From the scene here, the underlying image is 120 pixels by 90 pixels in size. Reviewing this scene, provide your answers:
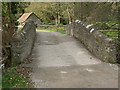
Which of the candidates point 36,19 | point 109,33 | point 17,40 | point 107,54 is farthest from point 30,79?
point 36,19

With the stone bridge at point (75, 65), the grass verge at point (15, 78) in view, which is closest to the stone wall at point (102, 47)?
the stone bridge at point (75, 65)

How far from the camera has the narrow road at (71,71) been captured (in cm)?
540

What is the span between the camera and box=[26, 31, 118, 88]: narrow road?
17.7 feet

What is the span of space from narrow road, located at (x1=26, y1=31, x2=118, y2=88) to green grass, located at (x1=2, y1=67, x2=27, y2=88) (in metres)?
0.41

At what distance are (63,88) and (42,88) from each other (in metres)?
0.70

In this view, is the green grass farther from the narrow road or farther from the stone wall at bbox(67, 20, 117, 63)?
the stone wall at bbox(67, 20, 117, 63)

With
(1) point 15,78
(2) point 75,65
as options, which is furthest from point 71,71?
(1) point 15,78

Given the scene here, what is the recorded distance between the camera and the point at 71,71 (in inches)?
261

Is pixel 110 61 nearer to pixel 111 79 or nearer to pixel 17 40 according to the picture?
pixel 111 79

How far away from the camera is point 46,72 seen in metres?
6.54

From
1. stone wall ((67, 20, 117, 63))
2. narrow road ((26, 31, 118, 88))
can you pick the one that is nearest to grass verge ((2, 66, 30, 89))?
narrow road ((26, 31, 118, 88))

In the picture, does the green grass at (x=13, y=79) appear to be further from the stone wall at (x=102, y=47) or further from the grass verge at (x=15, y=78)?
the stone wall at (x=102, y=47)

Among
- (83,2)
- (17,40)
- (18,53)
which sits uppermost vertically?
(83,2)

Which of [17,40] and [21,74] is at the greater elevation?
[17,40]
